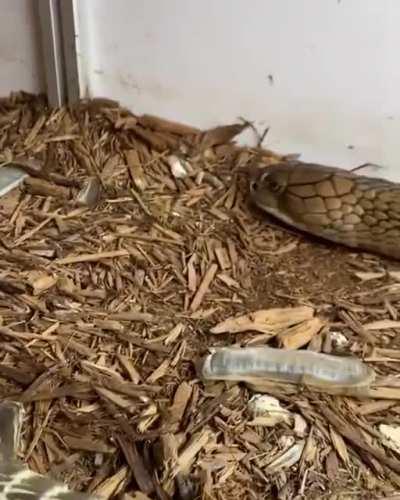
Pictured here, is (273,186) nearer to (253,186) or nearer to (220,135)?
(253,186)

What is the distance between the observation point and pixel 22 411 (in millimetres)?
2176

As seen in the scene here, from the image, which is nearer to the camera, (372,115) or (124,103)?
(372,115)

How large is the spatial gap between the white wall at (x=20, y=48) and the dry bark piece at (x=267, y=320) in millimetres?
1178

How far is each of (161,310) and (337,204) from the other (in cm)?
61

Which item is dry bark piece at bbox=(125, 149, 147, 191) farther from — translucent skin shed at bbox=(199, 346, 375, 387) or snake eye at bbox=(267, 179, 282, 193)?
translucent skin shed at bbox=(199, 346, 375, 387)

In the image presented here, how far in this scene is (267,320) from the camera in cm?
248

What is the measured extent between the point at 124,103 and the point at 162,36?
27 centimetres

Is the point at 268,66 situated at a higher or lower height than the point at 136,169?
higher

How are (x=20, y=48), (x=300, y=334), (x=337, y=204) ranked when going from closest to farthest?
(x=300, y=334) → (x=337, y=204) → (x=20, y=48)

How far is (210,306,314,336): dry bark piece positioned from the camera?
2.44 metres

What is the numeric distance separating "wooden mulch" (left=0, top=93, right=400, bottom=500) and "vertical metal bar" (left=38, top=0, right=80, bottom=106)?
56 millimetres

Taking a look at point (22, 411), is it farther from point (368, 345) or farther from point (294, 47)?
point (294, 47)

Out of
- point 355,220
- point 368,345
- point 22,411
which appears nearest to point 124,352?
point 22,411

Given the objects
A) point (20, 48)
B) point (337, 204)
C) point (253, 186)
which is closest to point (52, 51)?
point (20, 48)
